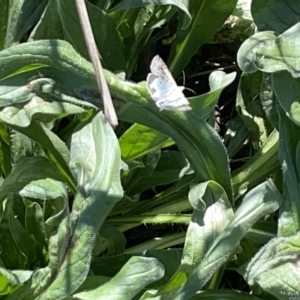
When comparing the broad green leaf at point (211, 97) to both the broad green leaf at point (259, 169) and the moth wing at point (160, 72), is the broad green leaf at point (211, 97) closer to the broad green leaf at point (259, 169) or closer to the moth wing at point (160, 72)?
the moth wing at point (160, 72)

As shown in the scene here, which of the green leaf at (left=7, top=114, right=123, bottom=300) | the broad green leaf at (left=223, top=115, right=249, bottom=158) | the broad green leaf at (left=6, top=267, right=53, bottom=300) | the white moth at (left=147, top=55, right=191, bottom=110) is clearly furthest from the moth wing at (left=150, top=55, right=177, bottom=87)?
the broad green leaf at (left=223, top=115, right=249, bottom=158)

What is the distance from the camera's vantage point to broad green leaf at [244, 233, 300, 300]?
0.99 metres

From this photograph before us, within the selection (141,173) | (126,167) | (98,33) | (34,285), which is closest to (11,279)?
(34,285)

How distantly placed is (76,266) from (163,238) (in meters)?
0.40

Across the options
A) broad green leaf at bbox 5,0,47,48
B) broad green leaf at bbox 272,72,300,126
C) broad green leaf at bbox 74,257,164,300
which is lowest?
broad green leaf at bbox 74,257,164,300

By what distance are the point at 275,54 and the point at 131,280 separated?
43 cm

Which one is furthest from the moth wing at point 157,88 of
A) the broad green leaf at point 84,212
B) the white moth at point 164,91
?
the broad green leaf at point 84,212

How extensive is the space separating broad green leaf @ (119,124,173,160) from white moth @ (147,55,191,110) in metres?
0.17

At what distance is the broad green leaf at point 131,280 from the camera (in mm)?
999

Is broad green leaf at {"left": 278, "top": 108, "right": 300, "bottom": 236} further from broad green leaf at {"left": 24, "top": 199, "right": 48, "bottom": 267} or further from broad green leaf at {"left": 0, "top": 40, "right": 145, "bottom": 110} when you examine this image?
broad green leaf at {"left": 24, "top": 199, "right": 48, "bottom": 267}

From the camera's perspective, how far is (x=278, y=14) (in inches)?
46.7

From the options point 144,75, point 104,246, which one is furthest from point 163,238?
point 144,75

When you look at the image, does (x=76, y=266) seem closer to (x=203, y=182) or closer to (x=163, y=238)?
→ (x=203, y=182)

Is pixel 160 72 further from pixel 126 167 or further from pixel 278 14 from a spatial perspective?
pixel 278 14
